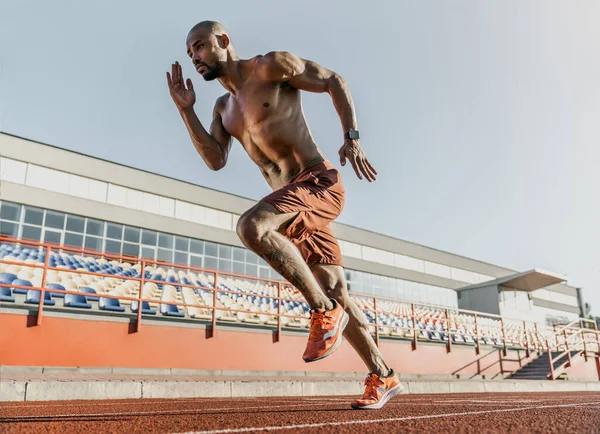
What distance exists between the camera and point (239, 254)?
94.8ft

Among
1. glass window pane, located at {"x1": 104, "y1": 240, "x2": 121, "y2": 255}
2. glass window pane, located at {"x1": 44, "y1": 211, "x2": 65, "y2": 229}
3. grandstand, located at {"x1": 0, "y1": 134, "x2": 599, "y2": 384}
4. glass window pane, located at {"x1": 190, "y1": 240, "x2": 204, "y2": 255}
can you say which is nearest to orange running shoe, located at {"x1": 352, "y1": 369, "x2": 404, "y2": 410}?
grandstand, located at {"x1": 0, "y1": 134, "x2": 599, "y2": 384}

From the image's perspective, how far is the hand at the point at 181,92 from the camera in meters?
3.21

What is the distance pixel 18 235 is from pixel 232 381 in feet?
59.9

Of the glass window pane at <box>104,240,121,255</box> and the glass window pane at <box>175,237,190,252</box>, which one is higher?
the glass window pane at <box>175,237,190,252</box>

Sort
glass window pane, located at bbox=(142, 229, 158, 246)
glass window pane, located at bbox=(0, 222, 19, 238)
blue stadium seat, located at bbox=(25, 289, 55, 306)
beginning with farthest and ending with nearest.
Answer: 1. glass window pane, located at bbox=(142, 229, 158, 246)
2. glass window pane, located at bbox=(0, 222, 19, 238)
3. blue stadium seat, located at bbox=(25, 289, 55, 306)

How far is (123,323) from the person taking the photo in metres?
8.52

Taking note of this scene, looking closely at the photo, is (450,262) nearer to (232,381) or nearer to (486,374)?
(486,374)

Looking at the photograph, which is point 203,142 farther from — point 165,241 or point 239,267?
point 239,267

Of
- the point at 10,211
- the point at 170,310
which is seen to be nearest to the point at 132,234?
the point at 10,211

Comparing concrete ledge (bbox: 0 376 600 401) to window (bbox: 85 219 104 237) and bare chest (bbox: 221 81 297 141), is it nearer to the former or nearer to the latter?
bare chest (bbox: 221 81 297 141)

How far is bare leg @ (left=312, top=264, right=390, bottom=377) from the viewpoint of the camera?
3.04 meters

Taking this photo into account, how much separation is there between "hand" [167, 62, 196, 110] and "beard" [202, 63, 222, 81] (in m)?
0.20

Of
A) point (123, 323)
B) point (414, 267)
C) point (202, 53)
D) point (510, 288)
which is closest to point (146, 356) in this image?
point (123, 323)

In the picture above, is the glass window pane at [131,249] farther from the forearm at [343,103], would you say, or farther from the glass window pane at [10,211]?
the forearm at [343,103]
